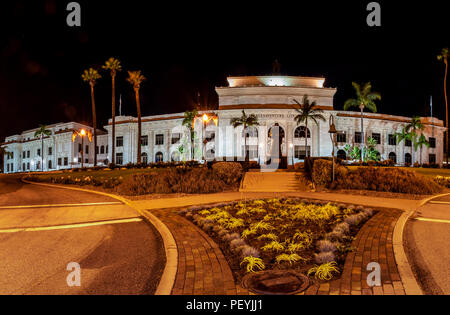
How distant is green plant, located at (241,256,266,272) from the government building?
133ft

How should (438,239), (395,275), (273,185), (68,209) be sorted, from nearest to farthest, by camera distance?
(395,275), (438,239), (68,209), (273,185)

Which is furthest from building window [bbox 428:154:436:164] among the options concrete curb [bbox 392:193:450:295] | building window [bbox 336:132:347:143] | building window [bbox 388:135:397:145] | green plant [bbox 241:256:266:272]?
green plant [bbox 241:256:266:272]

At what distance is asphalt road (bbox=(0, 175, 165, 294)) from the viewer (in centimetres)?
440

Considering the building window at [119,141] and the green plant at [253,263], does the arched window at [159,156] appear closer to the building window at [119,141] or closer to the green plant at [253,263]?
the building window at [119,141]

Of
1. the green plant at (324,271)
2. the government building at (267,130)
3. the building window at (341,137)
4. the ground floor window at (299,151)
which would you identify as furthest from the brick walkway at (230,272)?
the building window at (341,137)

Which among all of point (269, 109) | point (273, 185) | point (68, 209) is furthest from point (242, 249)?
point (269, 109)

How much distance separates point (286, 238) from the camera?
679 centimetres

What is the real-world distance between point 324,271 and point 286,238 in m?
2.21

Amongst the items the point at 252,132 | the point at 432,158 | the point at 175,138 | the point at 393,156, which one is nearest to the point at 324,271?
the point at 252,132

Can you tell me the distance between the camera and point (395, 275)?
4.50 m

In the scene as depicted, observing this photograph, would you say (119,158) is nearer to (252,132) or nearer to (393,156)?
(252,132)

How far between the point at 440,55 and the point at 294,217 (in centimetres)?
5373

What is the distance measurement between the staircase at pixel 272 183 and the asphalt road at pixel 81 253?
11006mm
